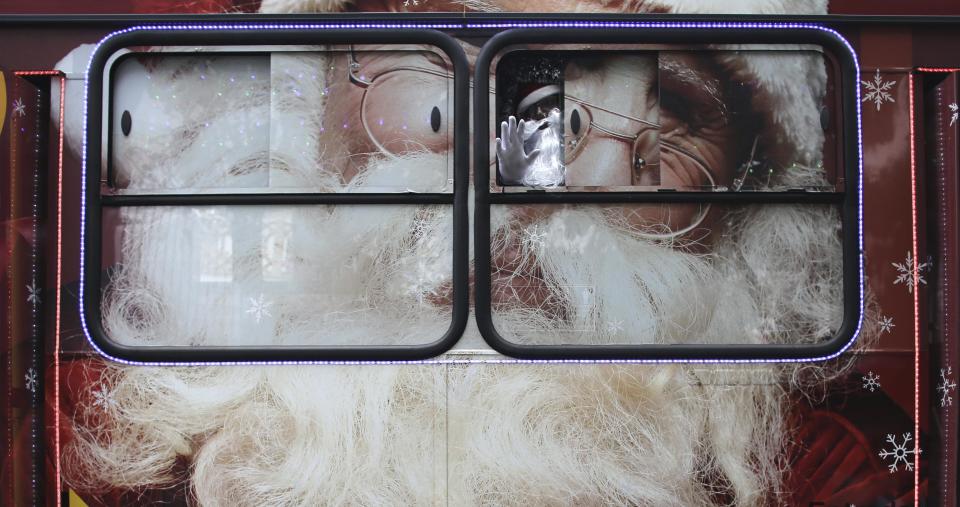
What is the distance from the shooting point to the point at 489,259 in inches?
81.3

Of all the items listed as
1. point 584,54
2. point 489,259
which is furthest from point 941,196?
point 489,259

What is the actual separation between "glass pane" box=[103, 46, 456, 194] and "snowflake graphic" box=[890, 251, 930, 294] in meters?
1.41

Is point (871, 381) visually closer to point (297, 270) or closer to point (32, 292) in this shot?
point (297, 270)

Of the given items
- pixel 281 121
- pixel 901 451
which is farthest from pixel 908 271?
pixel 281 121

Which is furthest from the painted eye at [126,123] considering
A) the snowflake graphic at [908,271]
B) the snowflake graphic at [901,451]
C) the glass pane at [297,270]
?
the snowflake graphic at [901,451]

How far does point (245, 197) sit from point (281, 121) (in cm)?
26

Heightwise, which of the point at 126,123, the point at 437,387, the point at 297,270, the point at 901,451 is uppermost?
the point at 126,123

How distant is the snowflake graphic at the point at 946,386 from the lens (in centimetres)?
205

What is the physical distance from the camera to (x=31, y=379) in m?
2.09

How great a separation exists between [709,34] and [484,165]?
79cm

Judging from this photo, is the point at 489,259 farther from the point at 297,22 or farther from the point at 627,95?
the point at 297,22

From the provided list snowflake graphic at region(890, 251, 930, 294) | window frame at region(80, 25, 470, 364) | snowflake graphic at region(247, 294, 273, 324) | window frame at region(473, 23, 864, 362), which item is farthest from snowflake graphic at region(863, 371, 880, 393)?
snowflake graphic at region(247, 294, 273, 324)

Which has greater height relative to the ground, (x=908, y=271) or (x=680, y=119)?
(x=680, y=119)

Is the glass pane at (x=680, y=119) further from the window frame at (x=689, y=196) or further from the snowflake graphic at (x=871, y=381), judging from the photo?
the snowflake graphic at (x=871, y=381)
